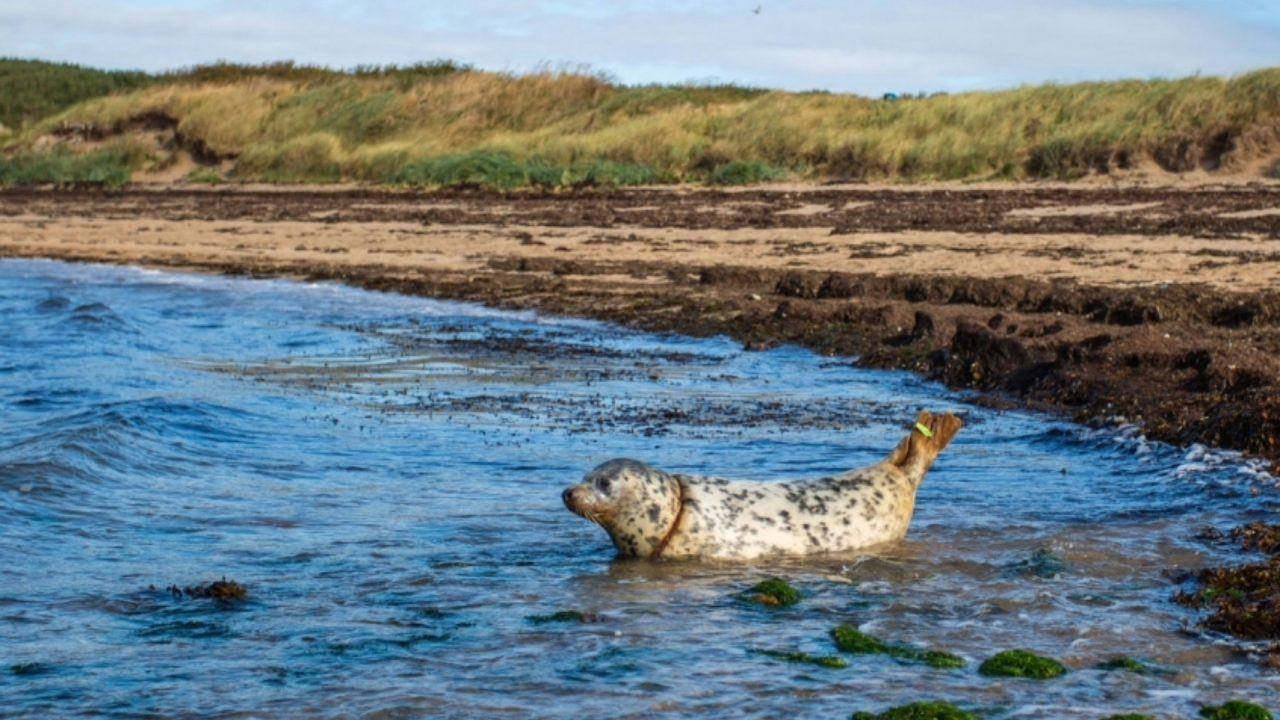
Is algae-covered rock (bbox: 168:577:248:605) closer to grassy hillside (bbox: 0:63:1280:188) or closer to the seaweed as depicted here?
the seaweed

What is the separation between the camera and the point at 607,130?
40969 millimetres

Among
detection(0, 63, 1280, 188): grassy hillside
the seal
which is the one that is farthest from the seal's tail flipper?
detection(0, 63, 1280, 188): grassy hillside

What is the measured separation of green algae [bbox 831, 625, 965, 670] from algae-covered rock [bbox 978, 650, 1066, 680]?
11 centimetres

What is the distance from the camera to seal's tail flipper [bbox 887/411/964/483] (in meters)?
7.36

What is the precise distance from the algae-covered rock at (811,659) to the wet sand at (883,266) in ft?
13.8

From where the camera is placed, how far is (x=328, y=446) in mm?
10188

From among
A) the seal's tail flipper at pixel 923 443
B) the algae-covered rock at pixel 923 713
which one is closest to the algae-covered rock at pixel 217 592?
the algae-covered rock at pixel 923 713

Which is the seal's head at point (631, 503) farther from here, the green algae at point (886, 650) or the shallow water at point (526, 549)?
the green algae at point (886, 650)

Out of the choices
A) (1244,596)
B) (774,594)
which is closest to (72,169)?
(774,594)

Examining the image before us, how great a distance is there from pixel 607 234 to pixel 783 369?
11240 millimetres

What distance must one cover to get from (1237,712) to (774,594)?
1.99 metres

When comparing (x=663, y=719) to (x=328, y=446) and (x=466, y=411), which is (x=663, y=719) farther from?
(x=466, y=411)

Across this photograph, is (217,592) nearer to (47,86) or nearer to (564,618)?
(564,618)

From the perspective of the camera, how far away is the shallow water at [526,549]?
528 cm
